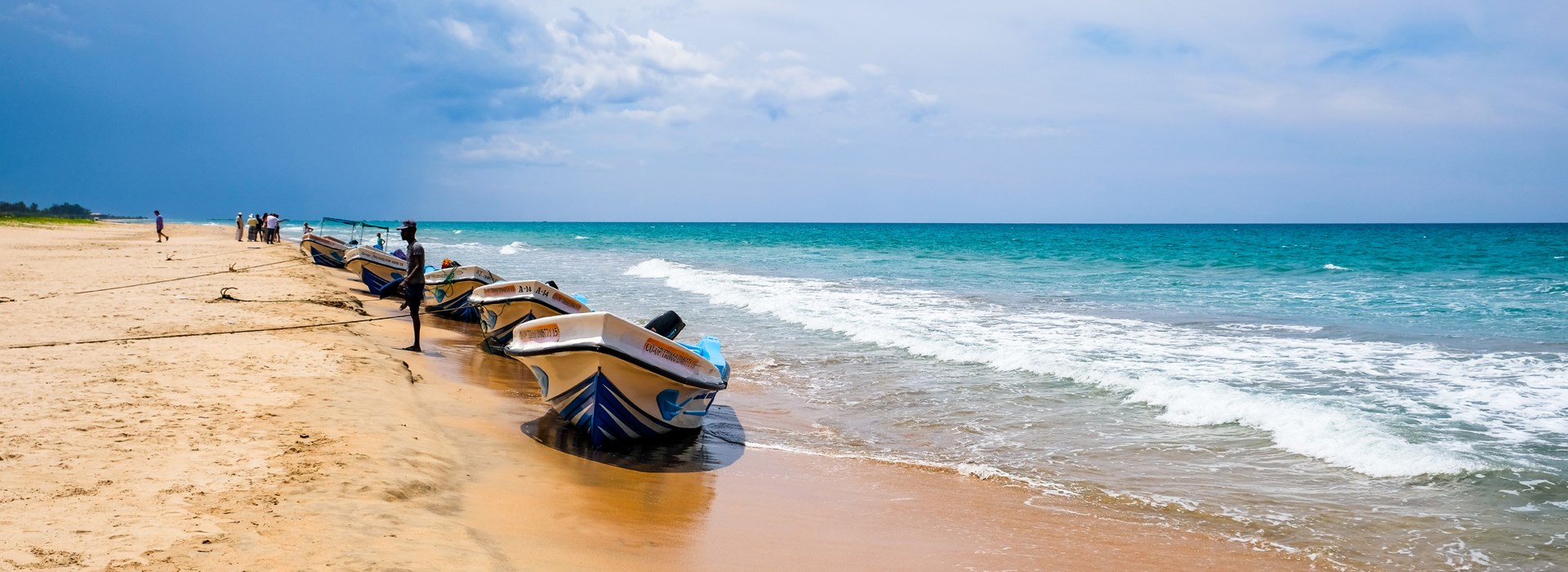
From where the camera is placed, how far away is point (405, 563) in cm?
422

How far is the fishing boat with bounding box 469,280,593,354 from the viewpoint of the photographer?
11.4 meters

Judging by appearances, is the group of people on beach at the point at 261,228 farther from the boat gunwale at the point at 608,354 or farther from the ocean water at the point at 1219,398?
the boat gunwale at the point at 608,354

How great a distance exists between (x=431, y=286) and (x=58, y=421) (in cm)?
1031

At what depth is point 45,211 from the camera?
228 feet

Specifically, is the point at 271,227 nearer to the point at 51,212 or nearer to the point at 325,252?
the point at 325,252

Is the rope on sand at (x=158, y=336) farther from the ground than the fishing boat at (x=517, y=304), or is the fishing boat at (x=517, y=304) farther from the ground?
the fishing boat at (x=517, y=304)

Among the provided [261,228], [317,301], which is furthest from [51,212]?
[317,301]

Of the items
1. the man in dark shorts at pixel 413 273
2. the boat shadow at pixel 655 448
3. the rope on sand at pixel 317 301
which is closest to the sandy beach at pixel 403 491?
the boat shadow at pixel 655 448

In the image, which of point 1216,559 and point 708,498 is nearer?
point 1216,559

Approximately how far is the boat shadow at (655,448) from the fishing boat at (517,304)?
2976mm

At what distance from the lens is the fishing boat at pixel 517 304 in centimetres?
1138

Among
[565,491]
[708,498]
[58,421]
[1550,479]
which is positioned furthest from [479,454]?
[1550,479]

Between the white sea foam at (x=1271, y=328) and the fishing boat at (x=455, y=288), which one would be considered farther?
the fishing boat at (x=455, y=288)

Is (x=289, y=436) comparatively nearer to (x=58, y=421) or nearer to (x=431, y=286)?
(x=58, y=421)
